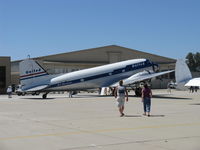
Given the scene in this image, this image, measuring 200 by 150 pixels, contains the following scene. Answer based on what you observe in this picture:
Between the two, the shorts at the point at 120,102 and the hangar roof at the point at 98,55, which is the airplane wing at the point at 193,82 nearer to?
the shorts at the point at 120,102

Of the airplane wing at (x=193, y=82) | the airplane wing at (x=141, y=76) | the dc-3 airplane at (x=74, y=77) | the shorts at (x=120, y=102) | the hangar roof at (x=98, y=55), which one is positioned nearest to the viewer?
the shorts at (x=120, y=102)

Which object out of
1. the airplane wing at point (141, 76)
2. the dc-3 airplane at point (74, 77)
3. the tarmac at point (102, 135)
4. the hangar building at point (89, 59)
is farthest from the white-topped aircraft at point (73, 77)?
the hangar building at point (89, 59)

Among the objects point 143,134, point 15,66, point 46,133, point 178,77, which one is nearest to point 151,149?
point 143,134

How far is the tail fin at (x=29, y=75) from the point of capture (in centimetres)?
3997

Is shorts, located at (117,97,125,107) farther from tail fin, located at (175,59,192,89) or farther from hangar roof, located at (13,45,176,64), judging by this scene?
hangar roof, located at (13,45,176,64)

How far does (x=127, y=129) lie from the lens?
13.3 m

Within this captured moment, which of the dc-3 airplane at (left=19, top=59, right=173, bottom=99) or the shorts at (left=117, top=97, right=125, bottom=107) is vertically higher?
the dc-3 airplane at (left=19, top=59, right=173, bottom=99)

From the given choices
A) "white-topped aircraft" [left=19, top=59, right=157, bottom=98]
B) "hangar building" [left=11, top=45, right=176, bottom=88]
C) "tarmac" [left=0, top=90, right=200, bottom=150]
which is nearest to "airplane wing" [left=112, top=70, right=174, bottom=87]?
"white-topped aircraft" [left=19, top=59, right=157, bottom=98]

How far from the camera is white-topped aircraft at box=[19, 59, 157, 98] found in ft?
131

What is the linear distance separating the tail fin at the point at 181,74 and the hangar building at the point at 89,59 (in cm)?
5616

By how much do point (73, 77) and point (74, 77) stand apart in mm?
126

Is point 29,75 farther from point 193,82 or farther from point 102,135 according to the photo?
point 102,135

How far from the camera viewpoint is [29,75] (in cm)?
4009

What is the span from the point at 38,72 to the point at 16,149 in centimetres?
3118
